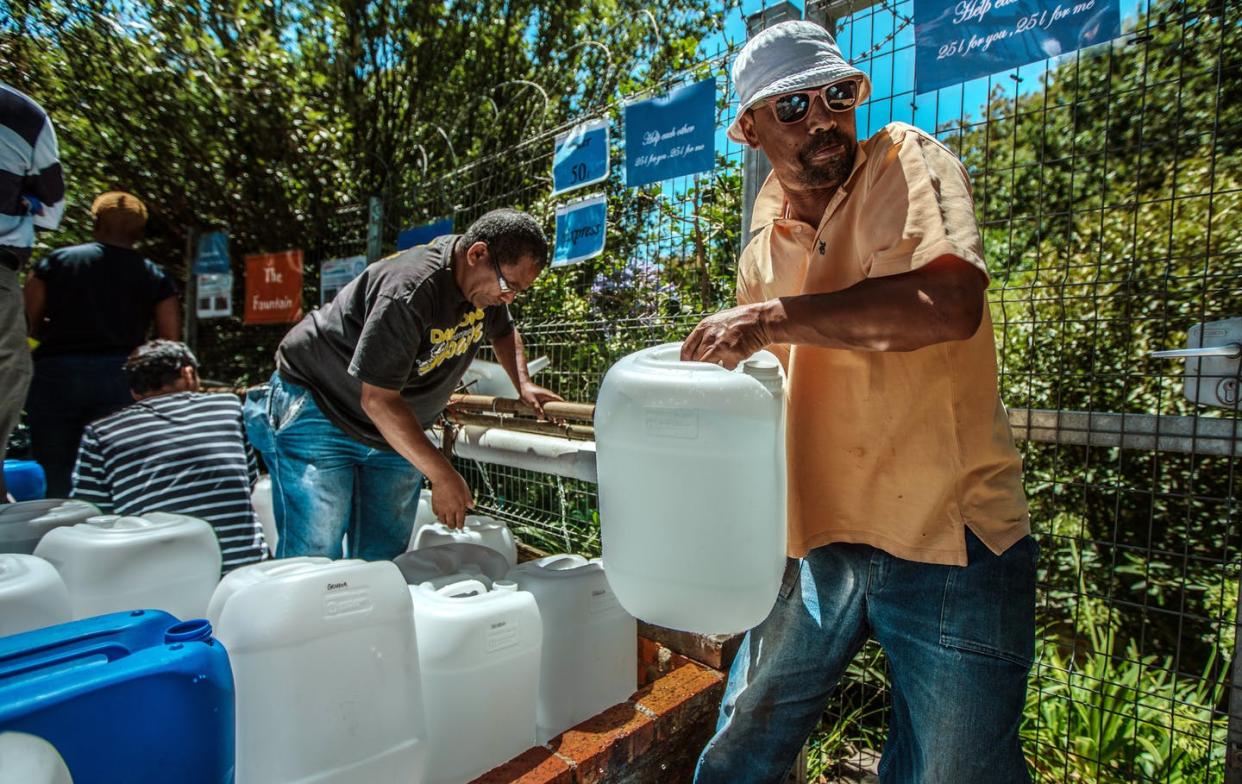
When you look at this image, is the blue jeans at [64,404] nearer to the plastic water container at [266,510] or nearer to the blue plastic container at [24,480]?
the blue plastic container at [24,480]

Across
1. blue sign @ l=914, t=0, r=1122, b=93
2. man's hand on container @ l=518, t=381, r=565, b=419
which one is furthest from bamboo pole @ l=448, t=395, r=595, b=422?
blue sign @ l=914, t=0, r=1122, b=93

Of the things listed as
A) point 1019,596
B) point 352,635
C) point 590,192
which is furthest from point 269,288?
point 1019,596

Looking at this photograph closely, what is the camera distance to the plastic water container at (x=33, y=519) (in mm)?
2076

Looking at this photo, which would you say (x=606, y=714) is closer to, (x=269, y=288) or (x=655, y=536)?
(x=655, y=536)

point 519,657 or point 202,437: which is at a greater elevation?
point 202,437

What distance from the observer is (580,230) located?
125 inches

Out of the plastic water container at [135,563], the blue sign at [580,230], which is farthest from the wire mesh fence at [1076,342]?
the plastic water container at [135,563]

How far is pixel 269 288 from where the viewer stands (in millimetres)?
5426

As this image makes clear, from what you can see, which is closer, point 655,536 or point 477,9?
point 655,536

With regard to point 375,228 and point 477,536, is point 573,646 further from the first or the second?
point 375,228

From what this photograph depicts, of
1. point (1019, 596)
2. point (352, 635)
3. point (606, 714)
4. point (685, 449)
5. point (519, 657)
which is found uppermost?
point (685, 449)

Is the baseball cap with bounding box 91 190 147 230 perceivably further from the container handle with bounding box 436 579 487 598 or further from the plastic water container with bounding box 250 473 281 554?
the container handle with bounding box 436 579 487 598

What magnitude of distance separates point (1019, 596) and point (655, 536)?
71 centimetres

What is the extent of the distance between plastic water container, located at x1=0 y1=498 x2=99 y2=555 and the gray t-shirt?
0.79 metres
